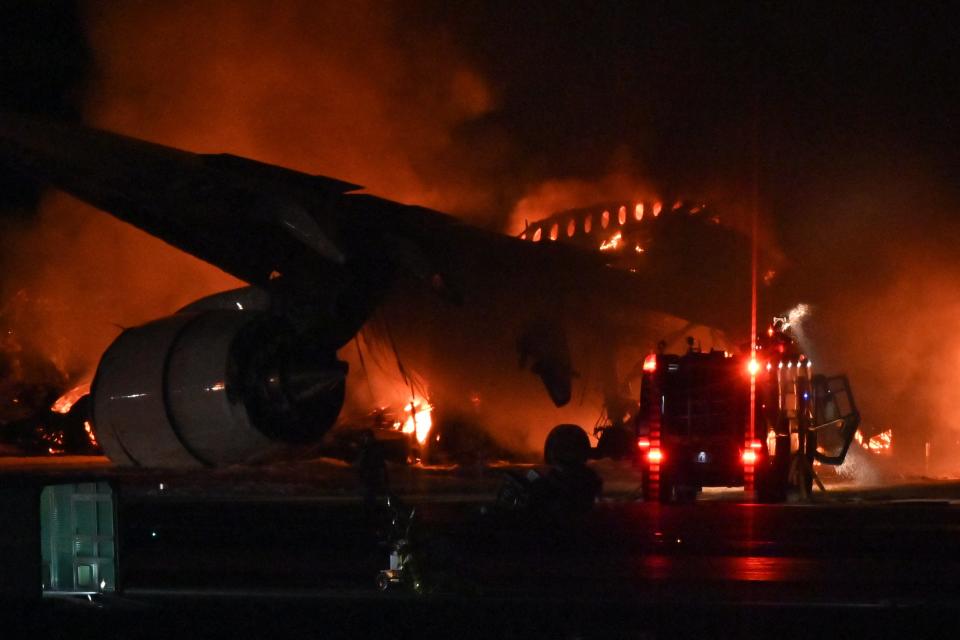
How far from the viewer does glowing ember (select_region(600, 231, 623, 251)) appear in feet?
66.8

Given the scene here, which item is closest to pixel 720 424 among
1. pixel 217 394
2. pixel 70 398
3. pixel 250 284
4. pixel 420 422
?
pixel 420 422

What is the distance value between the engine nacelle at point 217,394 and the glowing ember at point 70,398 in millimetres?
7702

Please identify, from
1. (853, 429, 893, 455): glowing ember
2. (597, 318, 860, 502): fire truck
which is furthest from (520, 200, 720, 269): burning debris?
(853, 429, 893, 455): glowing ember

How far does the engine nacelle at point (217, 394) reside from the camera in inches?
394

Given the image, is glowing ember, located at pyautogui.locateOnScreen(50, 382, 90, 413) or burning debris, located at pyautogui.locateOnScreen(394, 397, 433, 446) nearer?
burning debris, located at pyautogui.locateOnScreen(394, 397, 433, 446)

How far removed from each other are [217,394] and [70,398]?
936cm

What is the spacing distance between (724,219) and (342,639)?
14.0 metres

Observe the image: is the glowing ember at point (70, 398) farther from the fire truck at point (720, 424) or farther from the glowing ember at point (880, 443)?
the glowing ember at point (880, 443)

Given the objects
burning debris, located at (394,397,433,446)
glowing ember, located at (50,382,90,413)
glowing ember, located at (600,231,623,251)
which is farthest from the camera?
glowing ember, located at (600,231,623,251)

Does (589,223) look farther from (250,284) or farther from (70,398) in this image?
(250,284)

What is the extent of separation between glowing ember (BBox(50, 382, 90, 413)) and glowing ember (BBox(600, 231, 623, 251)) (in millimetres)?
7933

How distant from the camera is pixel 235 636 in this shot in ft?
26.4

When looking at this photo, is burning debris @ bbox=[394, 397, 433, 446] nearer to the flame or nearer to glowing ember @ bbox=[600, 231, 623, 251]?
the flame

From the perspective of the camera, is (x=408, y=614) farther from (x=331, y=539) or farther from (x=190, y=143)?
(x=190, y=143)
